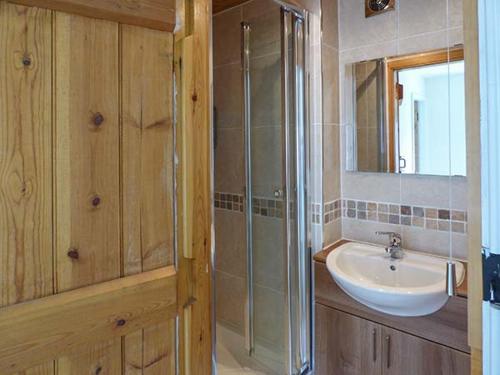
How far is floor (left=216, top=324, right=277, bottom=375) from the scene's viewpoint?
1.95 meters

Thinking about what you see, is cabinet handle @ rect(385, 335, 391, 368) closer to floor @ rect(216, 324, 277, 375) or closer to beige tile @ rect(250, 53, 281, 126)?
floor @ rect(216, 324, 277, 375)

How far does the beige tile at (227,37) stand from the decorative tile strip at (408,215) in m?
1.13

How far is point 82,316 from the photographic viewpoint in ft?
2.68

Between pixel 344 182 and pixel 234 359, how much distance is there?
1.25 metres

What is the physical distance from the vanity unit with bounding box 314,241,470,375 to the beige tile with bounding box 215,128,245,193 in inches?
28.5

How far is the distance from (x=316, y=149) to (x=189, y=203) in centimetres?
95

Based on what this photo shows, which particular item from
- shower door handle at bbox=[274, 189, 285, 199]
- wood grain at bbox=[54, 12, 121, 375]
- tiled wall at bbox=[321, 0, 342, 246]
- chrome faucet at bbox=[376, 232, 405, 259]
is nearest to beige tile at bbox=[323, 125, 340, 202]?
tiled wall at bbox=[321, 0, 342, 246]

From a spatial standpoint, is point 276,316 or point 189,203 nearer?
point 189,203

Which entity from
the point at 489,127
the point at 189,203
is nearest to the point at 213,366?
the point at 189,203

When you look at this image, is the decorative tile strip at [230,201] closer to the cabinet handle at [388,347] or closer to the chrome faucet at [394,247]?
the chrome faucet at [394,247]

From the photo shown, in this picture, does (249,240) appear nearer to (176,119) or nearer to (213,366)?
(213,366)

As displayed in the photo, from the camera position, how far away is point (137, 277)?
0.93 m

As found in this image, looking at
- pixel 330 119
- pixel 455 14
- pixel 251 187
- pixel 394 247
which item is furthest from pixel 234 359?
pixel 455 14

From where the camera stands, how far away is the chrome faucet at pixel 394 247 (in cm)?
160
